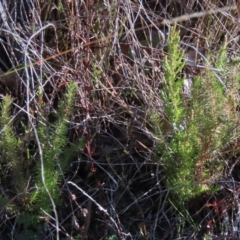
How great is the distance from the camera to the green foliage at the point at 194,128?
1617 mm

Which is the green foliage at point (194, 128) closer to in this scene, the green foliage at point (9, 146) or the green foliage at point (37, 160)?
the green foliage at point (37, 160)

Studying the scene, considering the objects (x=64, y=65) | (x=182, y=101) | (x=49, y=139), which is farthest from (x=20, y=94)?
(x=182, y=101)

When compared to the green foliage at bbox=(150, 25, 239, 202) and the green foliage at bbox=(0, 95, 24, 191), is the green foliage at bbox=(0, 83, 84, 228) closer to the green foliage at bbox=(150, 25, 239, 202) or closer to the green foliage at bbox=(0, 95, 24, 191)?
the green foliage at bbox=(0, 95, 24, 191)

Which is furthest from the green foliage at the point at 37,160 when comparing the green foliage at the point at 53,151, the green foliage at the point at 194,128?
the green foliage at the point at 194,128

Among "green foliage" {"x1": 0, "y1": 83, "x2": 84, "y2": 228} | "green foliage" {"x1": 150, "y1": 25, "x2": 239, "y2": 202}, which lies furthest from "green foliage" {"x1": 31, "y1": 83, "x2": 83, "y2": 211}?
"green foliage" {"x1": 150, "y1": 25, "x2": 239, "y2": 202}

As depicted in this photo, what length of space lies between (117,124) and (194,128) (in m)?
0.36

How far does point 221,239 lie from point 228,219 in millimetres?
68

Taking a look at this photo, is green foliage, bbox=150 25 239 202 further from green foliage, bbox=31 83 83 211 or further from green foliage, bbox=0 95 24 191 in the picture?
green foliage, bbox=0 95 24 191

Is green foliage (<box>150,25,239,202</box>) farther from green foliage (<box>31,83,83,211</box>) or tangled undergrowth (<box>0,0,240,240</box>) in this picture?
green foliage (<box>31,83,83,211</box>)

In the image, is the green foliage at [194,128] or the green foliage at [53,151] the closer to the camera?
the green foliage at [194,128]

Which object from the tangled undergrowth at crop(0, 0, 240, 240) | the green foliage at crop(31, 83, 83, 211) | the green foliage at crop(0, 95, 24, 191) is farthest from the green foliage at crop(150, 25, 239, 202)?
the green foliage at crop(0, 95, 24, 191)

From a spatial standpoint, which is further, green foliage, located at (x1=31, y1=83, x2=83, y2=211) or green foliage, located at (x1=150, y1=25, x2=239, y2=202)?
green foliage, located at (x1=31, y1=83, x2=83, y2=211)

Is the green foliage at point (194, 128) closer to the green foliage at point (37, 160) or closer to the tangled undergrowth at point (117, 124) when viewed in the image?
the tangled undergrowth at point (117, 124)

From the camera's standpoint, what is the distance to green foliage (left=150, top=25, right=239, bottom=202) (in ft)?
5.31
